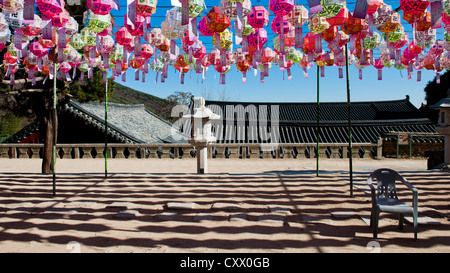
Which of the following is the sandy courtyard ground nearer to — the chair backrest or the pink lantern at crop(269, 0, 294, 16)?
the chair backrest

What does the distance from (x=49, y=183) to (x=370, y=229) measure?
7933mm

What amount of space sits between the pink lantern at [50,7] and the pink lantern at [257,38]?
154 inches

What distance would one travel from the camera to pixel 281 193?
698 centimetres

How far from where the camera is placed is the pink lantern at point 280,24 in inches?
237

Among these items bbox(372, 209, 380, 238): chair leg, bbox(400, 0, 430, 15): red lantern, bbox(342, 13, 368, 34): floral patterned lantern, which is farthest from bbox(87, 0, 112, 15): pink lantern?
bbox(372, 209, 380, 238): chair leg

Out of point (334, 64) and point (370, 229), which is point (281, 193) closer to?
point (370, 229)

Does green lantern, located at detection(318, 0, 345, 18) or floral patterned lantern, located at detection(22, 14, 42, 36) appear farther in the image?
floral patterned lantern, located at detection(22, 14, 42, 36)

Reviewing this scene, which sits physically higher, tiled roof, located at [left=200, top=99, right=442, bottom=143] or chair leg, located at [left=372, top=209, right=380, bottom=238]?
tiled roof, located at [left=200, top=99, right=442, bottom=143]

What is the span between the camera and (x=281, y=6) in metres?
5.29

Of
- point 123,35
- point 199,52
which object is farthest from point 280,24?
point 123,35

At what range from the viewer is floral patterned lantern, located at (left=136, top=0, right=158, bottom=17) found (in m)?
5.35

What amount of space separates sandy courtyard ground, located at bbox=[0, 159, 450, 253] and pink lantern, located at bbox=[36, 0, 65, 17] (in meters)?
3.65

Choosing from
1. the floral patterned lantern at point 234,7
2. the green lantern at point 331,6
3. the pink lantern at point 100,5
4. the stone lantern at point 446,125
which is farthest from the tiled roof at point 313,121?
the pink lantern at point 100,5

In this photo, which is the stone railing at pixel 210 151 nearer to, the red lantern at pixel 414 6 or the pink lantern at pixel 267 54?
the pink lantern at pixel 267 54
